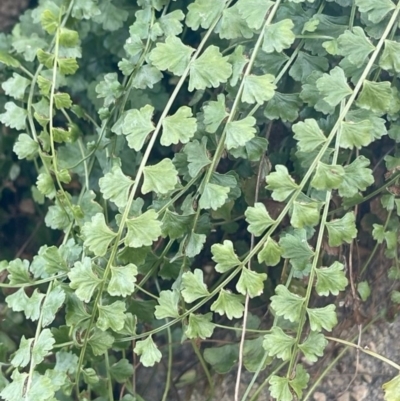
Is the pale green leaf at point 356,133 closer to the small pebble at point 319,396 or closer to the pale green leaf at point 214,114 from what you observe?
the pale green leaf at point 214,114

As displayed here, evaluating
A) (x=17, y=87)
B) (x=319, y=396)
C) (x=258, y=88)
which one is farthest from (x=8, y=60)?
(x=319, y=396)

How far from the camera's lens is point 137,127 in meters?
0.65

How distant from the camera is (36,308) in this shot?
693mm

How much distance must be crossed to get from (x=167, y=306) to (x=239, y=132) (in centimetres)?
20

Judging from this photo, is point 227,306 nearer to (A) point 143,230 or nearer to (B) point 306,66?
(A) point 143,230

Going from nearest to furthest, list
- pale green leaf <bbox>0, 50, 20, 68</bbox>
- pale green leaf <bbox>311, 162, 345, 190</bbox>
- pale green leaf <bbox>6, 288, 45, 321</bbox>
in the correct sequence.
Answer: pale green leaf <bbox>311, 162, 345, 190</bbox>
pale green leaf <bbox>6, 288, 45, 321</bbox>
pale green leaf <bbox>0, 50, 20, 68</bbox>

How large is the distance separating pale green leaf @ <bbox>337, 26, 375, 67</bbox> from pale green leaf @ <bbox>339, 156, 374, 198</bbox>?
103mm

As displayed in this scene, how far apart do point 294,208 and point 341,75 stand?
147mm

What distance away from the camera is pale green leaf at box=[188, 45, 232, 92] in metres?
0.63

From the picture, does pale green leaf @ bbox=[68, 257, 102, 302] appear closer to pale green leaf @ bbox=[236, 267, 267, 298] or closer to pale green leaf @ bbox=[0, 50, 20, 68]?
pale green leaf @ bbox=[236, 267, 267, 298]

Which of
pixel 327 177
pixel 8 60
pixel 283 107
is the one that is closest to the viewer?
pixel 327 177

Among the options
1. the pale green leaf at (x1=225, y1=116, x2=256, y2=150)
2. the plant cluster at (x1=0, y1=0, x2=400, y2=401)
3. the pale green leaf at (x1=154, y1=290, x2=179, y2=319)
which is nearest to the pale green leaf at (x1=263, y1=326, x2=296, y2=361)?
the plant cluster at (x1=0, y1=0, x2=400, y2=401)

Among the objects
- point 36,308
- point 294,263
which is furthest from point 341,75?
point 36,308

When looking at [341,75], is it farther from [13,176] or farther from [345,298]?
[13,176]
